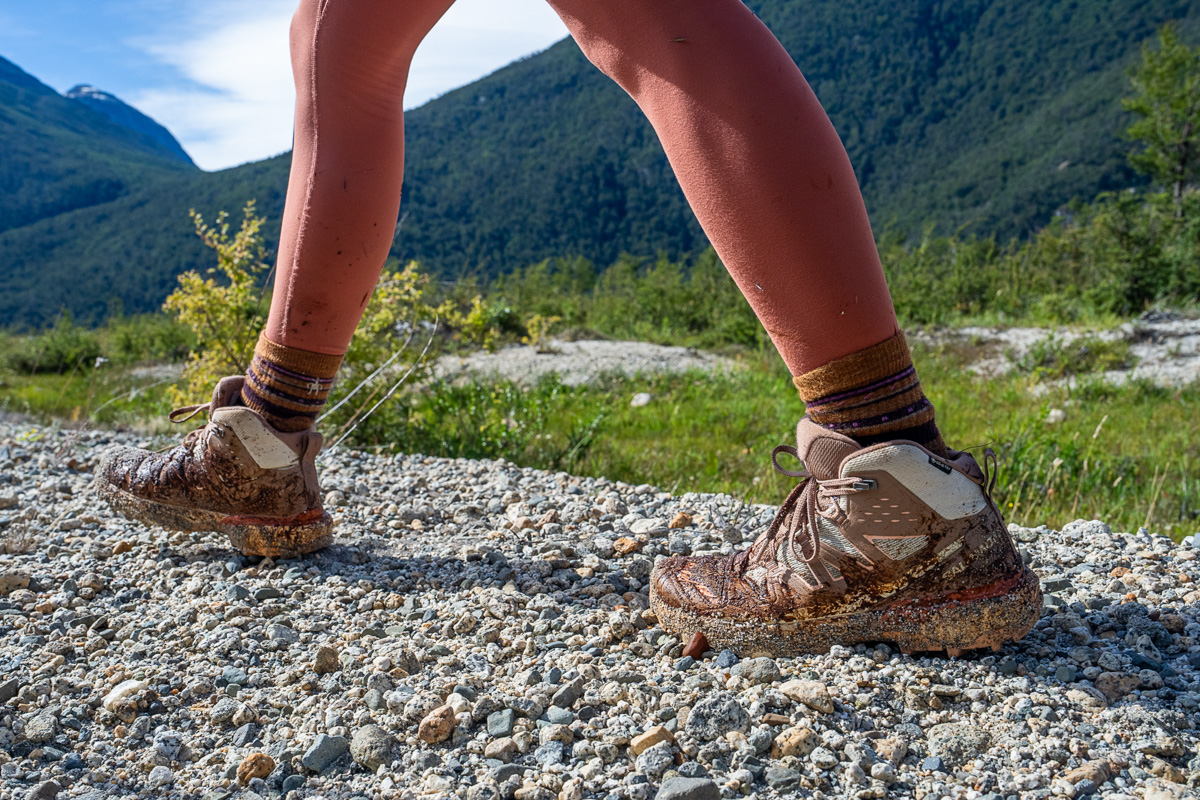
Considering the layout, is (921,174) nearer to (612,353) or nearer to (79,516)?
(612,353)

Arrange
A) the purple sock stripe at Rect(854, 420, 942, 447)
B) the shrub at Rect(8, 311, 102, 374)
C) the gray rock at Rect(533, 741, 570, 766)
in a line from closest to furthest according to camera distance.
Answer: the gray rock at Rect(533, 741, 570, 766), the purple sock stripe at Rect(854, 420, 942, 447), the shrub at Rect(8, 311, 102, 374)

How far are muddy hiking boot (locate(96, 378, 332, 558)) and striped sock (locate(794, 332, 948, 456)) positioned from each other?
1.16m

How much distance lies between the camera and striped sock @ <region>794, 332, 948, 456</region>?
109 cm

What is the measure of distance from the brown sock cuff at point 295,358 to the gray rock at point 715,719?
3.39 feet

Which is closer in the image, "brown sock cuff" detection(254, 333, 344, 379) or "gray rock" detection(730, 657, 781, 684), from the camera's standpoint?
"gray rock" detection(730, 657, 781, 684)

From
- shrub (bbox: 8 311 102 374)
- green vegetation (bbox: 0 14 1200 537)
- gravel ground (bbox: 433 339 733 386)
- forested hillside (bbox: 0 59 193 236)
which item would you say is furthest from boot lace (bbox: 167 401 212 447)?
forested hillside (bbox: 0 59 193 236)

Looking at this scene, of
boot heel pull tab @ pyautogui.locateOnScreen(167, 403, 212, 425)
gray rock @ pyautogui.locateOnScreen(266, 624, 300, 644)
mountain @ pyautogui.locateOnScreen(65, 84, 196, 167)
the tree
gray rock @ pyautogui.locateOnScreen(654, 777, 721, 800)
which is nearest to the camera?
gray rock @ pyautogui.locateOnScreen(654, 777, 721, 800)

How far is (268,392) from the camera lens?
5.46 ft

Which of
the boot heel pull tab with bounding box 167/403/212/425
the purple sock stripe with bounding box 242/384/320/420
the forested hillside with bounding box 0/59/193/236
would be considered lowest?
the purple sock stripe with bounding box 242/384/320/420

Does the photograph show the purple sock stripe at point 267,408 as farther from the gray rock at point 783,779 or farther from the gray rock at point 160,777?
the gray rock at point 783,779

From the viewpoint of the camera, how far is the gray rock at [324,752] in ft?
3.49

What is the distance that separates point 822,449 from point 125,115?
228629 millimetres

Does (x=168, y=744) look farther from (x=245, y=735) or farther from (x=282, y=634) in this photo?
(x=282, y=634)

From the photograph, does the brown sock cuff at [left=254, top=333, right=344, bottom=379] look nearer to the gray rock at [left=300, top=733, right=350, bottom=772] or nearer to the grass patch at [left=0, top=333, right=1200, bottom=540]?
the gray rock at [left=300, top=733, right=350, bottom=772]
